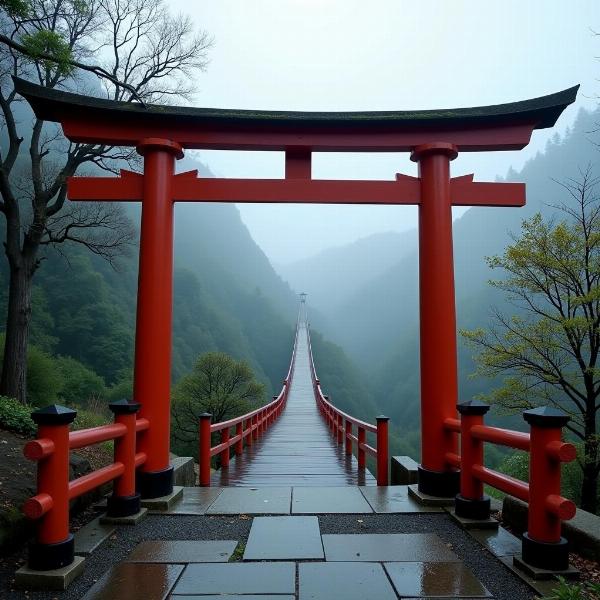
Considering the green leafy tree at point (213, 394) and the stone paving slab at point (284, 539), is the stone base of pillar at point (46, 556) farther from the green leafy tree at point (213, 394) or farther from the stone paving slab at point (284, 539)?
the green leafy tree at point (213, 394)

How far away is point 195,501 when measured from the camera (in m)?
4.52

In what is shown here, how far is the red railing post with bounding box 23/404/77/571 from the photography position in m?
2.85

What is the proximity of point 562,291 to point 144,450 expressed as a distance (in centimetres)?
1073

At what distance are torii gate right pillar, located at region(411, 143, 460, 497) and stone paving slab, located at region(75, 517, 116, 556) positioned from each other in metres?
2.66

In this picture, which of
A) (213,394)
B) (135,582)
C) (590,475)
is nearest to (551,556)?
(135,582)

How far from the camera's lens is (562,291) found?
39.2 feet

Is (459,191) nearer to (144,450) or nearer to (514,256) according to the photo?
(144,450)

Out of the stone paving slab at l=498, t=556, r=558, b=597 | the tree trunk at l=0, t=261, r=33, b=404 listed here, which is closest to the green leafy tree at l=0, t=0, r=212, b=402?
the tree trunk at l=0, t=261, r=33, b=404

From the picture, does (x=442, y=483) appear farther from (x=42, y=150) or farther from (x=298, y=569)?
(x=42, y=150)

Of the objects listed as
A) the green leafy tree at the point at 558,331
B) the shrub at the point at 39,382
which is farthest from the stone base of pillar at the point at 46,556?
the shrub at the point at 39,382

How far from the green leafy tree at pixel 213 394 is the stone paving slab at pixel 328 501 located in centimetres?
1739

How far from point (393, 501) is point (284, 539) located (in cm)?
138

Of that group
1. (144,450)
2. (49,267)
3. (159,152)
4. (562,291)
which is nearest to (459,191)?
(159,152)

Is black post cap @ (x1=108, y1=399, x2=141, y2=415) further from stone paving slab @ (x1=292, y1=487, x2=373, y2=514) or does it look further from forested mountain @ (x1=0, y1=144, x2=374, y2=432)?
forested mountain @ (x1=0, y1=144, x2=374, y2=432)
